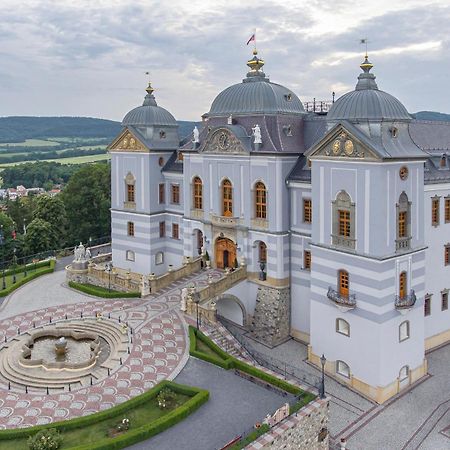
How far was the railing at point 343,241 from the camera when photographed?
29.7m

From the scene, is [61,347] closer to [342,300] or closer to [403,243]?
[342,300]

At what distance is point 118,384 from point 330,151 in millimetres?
17052

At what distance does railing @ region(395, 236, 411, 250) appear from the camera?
96.0 feet

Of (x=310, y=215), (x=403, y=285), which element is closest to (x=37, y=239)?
(x=310, y=215)

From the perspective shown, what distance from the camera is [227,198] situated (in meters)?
39.2

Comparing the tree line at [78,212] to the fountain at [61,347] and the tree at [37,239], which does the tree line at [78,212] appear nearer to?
the tree at [37,239]

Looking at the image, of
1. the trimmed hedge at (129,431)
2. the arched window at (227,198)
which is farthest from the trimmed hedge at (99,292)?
the trimmed hedge at (129,431)

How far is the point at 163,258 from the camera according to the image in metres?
46.5

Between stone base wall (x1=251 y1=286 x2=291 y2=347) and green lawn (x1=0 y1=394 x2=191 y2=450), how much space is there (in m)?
12.4

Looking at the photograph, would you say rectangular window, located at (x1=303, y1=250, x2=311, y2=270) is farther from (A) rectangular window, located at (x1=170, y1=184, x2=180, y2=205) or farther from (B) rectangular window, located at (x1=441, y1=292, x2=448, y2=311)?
(A) rectangular window, located at (x1=170, y1=184, x2=180, y2=205)

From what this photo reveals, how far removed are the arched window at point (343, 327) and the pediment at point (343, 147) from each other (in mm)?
9513

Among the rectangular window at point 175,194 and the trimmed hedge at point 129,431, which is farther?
the rectangular window at point 175,194

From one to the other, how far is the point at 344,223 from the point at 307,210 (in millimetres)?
5264

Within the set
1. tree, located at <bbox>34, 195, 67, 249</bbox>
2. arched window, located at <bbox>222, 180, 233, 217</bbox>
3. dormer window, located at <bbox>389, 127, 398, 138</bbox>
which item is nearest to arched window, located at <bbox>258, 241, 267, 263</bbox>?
arched window, located at <bbox>222, 180, 233, 217</bbox>
